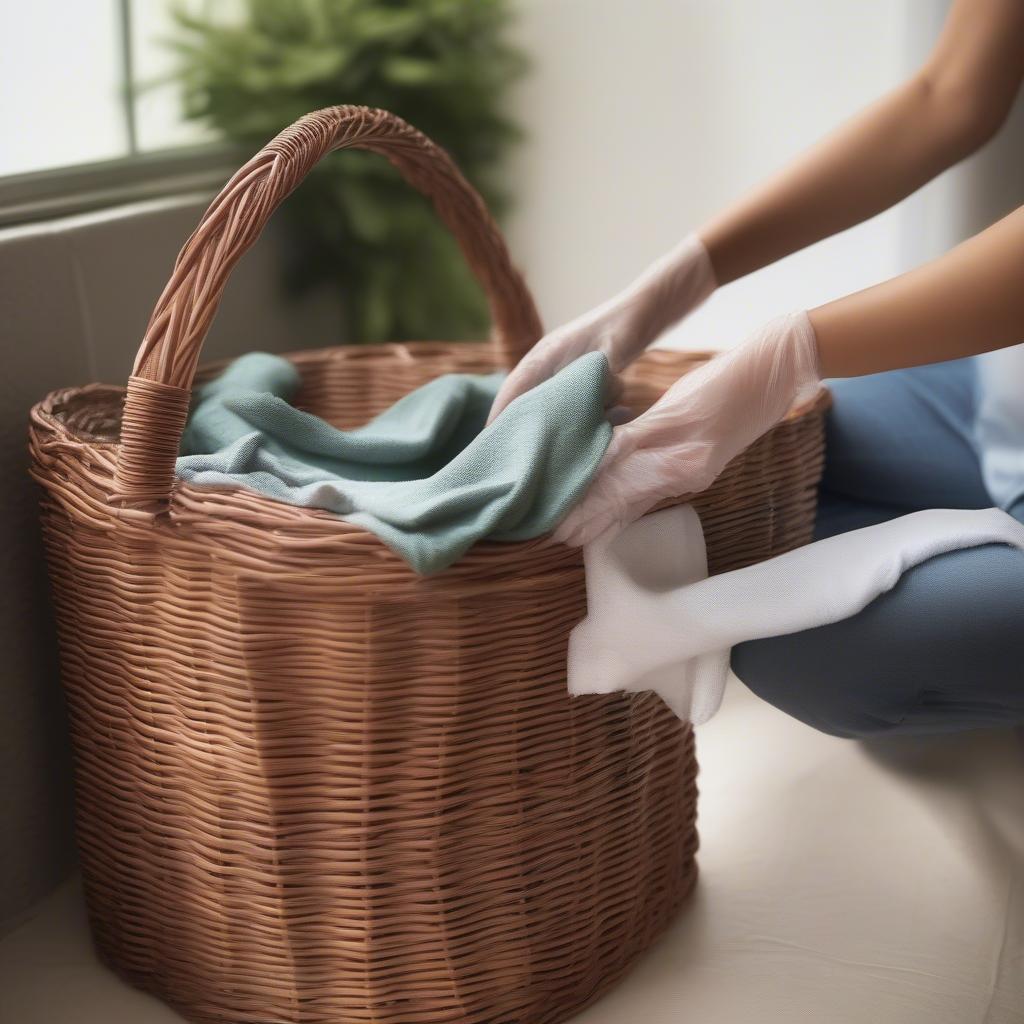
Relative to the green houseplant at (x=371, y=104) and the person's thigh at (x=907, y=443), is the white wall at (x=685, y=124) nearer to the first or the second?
the green houseplant at (x=371, y=104)

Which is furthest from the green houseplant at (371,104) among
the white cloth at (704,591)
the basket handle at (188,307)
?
the white cloth at (704,591)

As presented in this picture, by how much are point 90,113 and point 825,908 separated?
122cm

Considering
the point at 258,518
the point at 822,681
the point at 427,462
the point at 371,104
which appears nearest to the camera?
the point at 258,518

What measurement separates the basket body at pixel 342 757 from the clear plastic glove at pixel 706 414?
68 millimetres

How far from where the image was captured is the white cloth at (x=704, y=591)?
84 centimetres

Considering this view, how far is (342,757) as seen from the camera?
0.85 m

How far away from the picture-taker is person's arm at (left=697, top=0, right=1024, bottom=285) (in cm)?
111

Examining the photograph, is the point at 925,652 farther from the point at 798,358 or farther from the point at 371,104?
the point at 371,104

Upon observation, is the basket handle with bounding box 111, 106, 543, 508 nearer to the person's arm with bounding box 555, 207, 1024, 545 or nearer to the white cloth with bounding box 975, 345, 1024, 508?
the person's arm with bounding box 555, 207, 1024, 545

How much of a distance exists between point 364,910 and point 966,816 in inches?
28.5

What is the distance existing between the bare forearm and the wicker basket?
151mm

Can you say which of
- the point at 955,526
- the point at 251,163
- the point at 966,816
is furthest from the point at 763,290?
the point at 251,163

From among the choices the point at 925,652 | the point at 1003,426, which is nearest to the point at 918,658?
the point at 925,652

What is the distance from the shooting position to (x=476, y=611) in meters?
0.82
